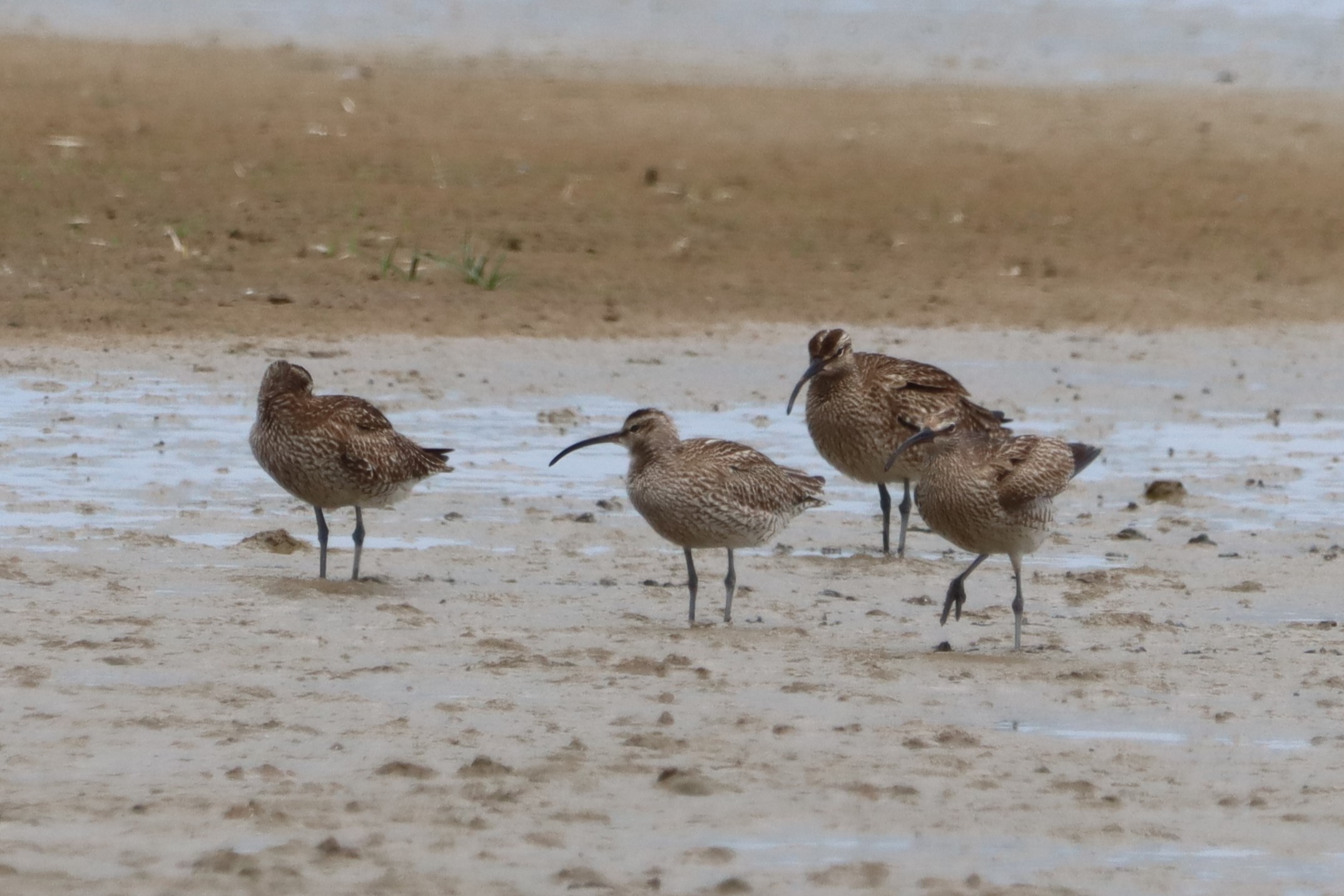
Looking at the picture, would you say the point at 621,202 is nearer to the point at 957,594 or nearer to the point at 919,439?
the point at 919,439

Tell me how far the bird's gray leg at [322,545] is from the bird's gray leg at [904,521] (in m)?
2.51

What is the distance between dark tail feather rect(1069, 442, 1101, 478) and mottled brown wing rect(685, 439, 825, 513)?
3.45 feet

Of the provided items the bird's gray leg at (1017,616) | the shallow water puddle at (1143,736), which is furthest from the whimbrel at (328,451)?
the shallow water puddle at (1143,736)

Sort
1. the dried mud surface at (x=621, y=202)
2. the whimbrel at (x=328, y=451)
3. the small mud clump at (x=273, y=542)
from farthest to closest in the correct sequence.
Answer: the dried mud surface at (x=621, y=202) → the small mud clump at (x=273, y=542) → the whimbrel at (x=328, y=451)

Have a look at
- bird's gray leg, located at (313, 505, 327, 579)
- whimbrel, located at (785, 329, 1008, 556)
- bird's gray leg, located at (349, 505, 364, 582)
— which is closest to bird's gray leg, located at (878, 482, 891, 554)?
whimbrel, located at (785, 329, 1008, 556)

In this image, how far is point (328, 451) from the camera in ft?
32.4

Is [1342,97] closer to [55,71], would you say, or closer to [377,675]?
[55,71]

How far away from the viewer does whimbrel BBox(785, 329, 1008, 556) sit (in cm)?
1135

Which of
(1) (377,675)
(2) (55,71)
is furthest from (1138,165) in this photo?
(1) (377,675)

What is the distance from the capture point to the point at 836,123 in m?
23.2

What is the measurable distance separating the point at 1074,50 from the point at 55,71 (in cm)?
1260

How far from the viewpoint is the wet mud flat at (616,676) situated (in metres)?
6.08

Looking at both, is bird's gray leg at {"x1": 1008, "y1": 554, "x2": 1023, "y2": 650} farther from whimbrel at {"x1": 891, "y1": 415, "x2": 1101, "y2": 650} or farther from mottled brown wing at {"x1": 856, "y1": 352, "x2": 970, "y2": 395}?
mottled brown wing at {"x1": 856, "y1": 352, "x2": 970, "y2": 395}

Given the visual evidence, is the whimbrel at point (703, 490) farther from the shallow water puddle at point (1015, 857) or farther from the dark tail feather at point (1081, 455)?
the shallow water puddle at point (1015, 857)
